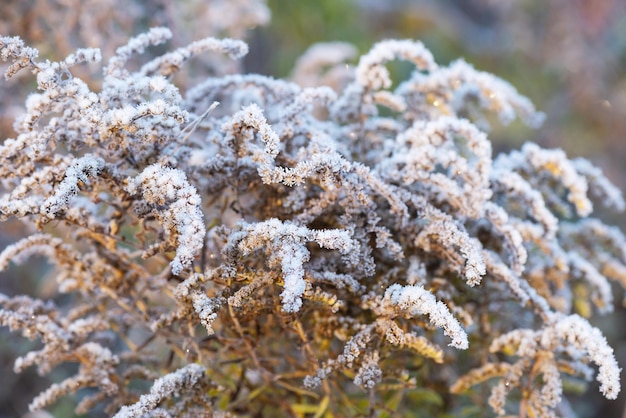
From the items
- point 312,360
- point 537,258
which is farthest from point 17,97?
point 537,258

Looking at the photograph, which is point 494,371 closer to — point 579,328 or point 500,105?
point 579,328

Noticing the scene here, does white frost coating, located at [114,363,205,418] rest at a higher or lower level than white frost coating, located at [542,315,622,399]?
lower

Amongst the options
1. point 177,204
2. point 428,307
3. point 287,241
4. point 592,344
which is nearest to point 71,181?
point 177,204

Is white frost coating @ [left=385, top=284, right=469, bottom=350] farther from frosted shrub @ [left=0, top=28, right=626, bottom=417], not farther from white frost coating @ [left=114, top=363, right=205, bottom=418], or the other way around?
white frost coating @ [left=114, top=363, right=205, bottom=418]

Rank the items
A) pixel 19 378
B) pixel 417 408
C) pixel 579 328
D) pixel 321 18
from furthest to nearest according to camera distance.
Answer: pixel 321 18
pixel 19 378
pixel 417 408
pixel 579 328

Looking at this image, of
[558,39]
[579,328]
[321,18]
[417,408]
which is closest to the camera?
[579,328]

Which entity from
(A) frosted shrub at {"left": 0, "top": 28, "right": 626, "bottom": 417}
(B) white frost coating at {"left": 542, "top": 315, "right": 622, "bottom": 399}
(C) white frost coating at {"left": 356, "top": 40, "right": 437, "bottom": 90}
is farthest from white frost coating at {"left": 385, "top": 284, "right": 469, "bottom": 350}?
(C) white frost coating at {"left": 356, "top": 40, "right": 437, "bottom": 90}

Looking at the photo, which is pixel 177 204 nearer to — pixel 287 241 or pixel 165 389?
pixel 287 241

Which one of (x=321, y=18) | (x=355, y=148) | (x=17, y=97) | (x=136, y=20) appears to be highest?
(x=321, y=18)
